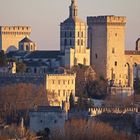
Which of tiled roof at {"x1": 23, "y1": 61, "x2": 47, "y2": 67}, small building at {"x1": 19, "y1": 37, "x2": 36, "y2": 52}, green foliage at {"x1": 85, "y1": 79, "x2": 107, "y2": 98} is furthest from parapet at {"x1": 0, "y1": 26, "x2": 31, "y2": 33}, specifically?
green foliage at {"x1": 85, "y1": 79, "x2": 107, "y2": 98}

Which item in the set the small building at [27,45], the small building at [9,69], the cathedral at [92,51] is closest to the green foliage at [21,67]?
the small building at [9,69]

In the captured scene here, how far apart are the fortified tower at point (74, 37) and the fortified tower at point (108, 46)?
3.11ft

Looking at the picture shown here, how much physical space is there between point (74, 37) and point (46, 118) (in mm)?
27766

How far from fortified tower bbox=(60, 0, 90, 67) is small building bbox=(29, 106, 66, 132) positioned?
76.7 ft

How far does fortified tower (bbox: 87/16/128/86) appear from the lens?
111 meters

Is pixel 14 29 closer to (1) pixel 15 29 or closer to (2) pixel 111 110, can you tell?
(1) pixel 15 29

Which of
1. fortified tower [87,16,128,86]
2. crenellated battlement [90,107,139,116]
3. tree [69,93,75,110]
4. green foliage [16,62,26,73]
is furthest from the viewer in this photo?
fortified tower [87,16,128,86]

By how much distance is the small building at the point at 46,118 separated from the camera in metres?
84.1

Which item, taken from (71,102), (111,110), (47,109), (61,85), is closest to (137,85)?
(61,85)

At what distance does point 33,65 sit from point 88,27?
6.06 metres

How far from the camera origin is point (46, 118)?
8462 centimetres

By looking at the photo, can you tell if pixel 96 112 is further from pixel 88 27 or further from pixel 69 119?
pixel 88 27

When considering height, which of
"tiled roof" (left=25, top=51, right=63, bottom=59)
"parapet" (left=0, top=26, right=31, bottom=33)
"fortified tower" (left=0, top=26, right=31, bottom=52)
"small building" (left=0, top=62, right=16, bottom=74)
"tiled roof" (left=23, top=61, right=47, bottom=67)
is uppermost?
"parapet" (left=0, top=26, right=31, bottom=33)

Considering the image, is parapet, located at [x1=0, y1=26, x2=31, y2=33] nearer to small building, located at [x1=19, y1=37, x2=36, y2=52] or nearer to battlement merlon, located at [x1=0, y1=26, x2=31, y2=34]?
battlement merlon, located at [x1=0, y1=26, x2=31, y2=34]
